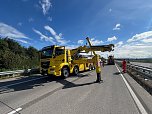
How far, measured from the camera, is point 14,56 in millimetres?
41688

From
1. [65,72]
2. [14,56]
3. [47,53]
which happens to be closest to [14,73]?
[47,53]

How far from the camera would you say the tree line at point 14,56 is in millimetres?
36300

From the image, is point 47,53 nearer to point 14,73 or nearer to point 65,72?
point 65,72

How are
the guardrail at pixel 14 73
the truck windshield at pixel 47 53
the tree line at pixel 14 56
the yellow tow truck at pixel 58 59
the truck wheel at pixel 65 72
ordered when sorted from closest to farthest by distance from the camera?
the yellow tow truck at pixel 58 59
the truck windshield at pixel 47 53
the truck wheel at pixel 65 72
the guardrail at pixel 14 73
the tree line at pixel 14 56

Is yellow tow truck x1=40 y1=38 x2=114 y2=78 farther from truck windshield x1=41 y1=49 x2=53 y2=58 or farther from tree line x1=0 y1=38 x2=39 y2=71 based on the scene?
tree line x1=0 y1=38 x2=39 y2=71

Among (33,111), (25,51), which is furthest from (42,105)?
(25,51)

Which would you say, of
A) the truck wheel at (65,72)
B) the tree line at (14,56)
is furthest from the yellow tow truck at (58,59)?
the tree line at (14,56)

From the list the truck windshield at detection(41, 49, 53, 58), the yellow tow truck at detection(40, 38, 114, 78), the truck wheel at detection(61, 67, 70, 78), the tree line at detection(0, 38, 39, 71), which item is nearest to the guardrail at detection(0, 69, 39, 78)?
the tree line at detection(0, 38, 39, 71)

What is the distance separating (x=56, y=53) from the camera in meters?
15.3

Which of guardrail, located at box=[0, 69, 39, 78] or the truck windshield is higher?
the truck windshield

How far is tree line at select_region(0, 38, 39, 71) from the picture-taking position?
36.3m

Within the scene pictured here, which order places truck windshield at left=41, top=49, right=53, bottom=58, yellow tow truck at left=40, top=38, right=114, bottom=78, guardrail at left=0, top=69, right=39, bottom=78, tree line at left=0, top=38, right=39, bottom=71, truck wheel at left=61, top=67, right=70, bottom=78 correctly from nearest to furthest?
yellow tow truck at left=40, top=38, right=114, bottom=78
truck windshield at left=41, top=49, right=53, bottom=58
truck wheel at left=61, top=67, right=70, bottom=78
guardrail at left=0, top=69, right=39, bottom=78
tree line at left=0, top=38, right=39, bottom=71

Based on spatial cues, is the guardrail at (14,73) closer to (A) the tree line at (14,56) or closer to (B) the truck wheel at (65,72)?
(A) the tree line at (14,56)

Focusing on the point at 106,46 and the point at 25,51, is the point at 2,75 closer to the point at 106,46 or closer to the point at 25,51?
the point at 106,46
